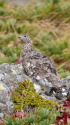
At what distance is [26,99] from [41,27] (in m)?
10.2

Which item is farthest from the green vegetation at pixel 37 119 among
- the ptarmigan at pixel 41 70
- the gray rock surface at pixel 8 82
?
the ptarmigan at pixel 41 70

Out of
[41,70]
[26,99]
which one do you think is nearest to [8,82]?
[26,99]

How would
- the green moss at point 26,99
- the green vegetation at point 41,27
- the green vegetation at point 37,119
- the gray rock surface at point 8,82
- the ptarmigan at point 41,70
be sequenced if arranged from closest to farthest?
the green vegetation at point 37,119 < the gray rock surface at point 8,82 < the green moss at point 26,99 < the ptarmigan at point 41,70 < the green vegetation at point 41,27

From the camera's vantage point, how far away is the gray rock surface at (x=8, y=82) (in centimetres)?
684

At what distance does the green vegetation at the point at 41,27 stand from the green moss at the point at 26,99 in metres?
4.84

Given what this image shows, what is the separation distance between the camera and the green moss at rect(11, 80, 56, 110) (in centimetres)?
698

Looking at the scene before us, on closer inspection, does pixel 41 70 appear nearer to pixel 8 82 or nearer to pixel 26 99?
pixel 8 82

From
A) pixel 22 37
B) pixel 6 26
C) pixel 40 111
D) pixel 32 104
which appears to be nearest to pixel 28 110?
pixel 32 104

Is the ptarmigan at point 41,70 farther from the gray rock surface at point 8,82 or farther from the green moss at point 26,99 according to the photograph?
the green moss at point 26,99

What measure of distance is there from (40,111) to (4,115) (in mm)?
626

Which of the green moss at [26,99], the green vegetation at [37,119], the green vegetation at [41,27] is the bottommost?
the green vegetation at [41,27]

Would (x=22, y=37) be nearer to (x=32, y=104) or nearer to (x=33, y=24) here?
(x=32, y=104)

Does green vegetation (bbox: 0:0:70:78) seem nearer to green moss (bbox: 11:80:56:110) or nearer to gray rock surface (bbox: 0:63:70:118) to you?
gray rock surface (bbox: 0:63:70:118)

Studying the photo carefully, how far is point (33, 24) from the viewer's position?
17.0m
